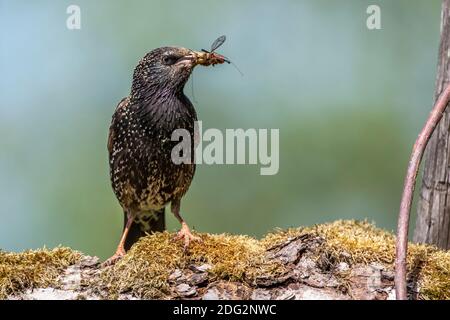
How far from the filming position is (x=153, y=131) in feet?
15.6

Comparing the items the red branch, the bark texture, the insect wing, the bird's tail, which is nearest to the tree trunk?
the bark texture

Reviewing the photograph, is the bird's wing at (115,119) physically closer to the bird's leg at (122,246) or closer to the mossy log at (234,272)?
the bird's leg at (122,246)

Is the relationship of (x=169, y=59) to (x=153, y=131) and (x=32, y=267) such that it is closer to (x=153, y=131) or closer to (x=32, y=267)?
(x=153, y=131)

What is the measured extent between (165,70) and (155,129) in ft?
1.40

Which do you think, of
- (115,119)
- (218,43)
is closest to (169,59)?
(218,43)

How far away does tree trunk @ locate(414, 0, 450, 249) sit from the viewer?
15.0 feet

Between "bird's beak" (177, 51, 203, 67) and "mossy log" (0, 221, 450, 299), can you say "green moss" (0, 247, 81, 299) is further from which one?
"bird's beak" (177, 51, 203, 67)

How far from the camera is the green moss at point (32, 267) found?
3.60 m

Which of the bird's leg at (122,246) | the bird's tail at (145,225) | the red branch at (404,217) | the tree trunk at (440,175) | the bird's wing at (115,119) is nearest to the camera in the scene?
the red branch at (404,217)

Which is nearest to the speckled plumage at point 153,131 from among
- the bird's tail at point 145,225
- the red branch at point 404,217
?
the bird's tail at point 145,225

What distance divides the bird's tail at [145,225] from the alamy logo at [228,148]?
0.56 m

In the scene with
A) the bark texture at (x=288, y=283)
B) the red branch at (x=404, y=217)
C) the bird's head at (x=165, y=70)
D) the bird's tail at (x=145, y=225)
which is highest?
the bird's head at (x=165, y=70)
